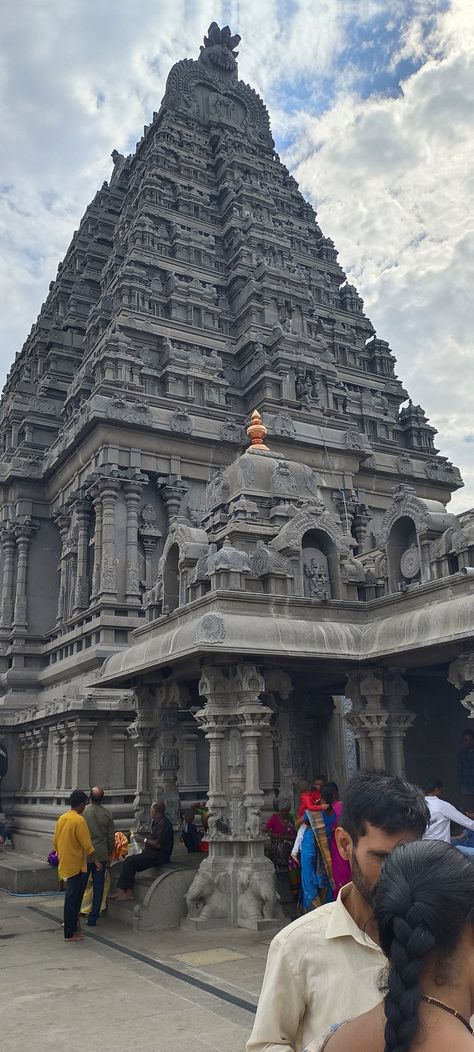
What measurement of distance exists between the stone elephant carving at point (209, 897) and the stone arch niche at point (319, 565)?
4750 millimetres

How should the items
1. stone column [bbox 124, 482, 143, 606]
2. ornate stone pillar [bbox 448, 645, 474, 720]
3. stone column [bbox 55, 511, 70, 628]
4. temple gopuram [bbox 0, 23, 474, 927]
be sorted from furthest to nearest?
stone column [bbox 55, 511, 70, 628] → stone column [bbox 124, 482, 143, 606] → temple gopuram [bbox 0, 23, 474, 927] → ornate stone pillar [bbox 448, 645, 474, 720]

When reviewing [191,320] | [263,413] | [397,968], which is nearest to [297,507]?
[397,968]

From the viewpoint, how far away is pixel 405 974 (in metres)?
2.15

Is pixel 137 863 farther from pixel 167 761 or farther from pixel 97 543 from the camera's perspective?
pixel 97 543

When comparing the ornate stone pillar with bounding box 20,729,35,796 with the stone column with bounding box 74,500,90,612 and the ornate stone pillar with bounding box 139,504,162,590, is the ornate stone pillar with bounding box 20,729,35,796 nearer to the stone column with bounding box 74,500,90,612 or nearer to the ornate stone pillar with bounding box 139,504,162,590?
the stone column with bounding box 74,500,90,612

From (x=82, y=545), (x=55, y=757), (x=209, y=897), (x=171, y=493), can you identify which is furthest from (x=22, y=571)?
(x=209, y=897)

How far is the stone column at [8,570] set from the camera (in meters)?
31.8

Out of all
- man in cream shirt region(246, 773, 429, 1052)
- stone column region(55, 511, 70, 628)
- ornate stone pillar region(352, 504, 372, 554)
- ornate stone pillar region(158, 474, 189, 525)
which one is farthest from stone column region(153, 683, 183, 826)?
ornate stone pillar region(352, 504, 372, 554)

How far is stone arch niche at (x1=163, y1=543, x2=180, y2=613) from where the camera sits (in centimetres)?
1581

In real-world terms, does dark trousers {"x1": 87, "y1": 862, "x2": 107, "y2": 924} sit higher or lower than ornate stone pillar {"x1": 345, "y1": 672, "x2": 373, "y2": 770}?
lower

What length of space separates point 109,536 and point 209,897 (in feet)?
50.3

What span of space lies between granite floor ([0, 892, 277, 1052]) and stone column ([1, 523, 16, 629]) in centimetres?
1988

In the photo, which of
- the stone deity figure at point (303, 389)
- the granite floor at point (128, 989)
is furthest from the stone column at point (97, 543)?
the granite floor at point (128, 989)

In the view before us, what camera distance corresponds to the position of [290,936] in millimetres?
3285
